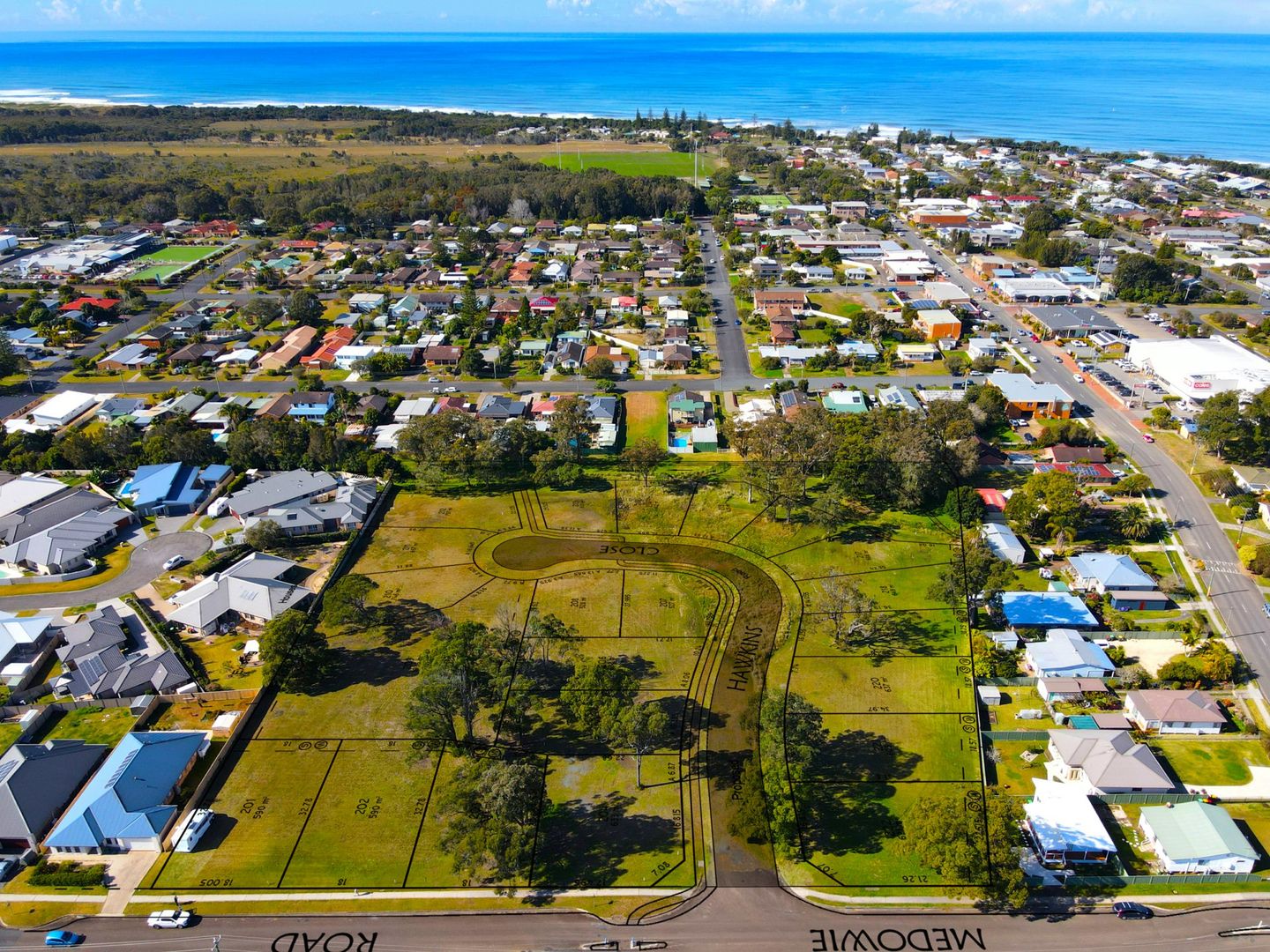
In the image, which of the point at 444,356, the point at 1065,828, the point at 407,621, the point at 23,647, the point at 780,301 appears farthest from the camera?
the point at 780,301

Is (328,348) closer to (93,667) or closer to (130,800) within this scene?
(93,667)

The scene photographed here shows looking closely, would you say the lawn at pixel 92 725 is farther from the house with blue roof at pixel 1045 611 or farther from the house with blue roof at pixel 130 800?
the house with blue roof at pixel 1045 611

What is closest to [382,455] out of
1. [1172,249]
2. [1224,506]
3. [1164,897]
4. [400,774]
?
[400,774]

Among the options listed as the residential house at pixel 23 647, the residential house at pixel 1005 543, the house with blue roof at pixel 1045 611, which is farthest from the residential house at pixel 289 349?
the house with blue roof at pixel 1045 611

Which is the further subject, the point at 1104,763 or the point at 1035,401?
the point at 1035,401

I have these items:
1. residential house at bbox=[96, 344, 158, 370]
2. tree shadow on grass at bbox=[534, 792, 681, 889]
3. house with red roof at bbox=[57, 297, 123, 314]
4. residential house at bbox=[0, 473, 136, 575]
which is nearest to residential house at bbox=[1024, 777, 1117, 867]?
tree shadow on grass at bbox=[534, 792, 681, 889]

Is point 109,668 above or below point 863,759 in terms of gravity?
above

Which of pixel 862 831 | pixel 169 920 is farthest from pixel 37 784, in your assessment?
pixel 862 831

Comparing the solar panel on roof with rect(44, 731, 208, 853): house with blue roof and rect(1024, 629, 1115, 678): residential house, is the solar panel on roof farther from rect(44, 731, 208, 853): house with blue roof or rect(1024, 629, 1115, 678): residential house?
rect(1024, 629, 1115, 678): residential house
